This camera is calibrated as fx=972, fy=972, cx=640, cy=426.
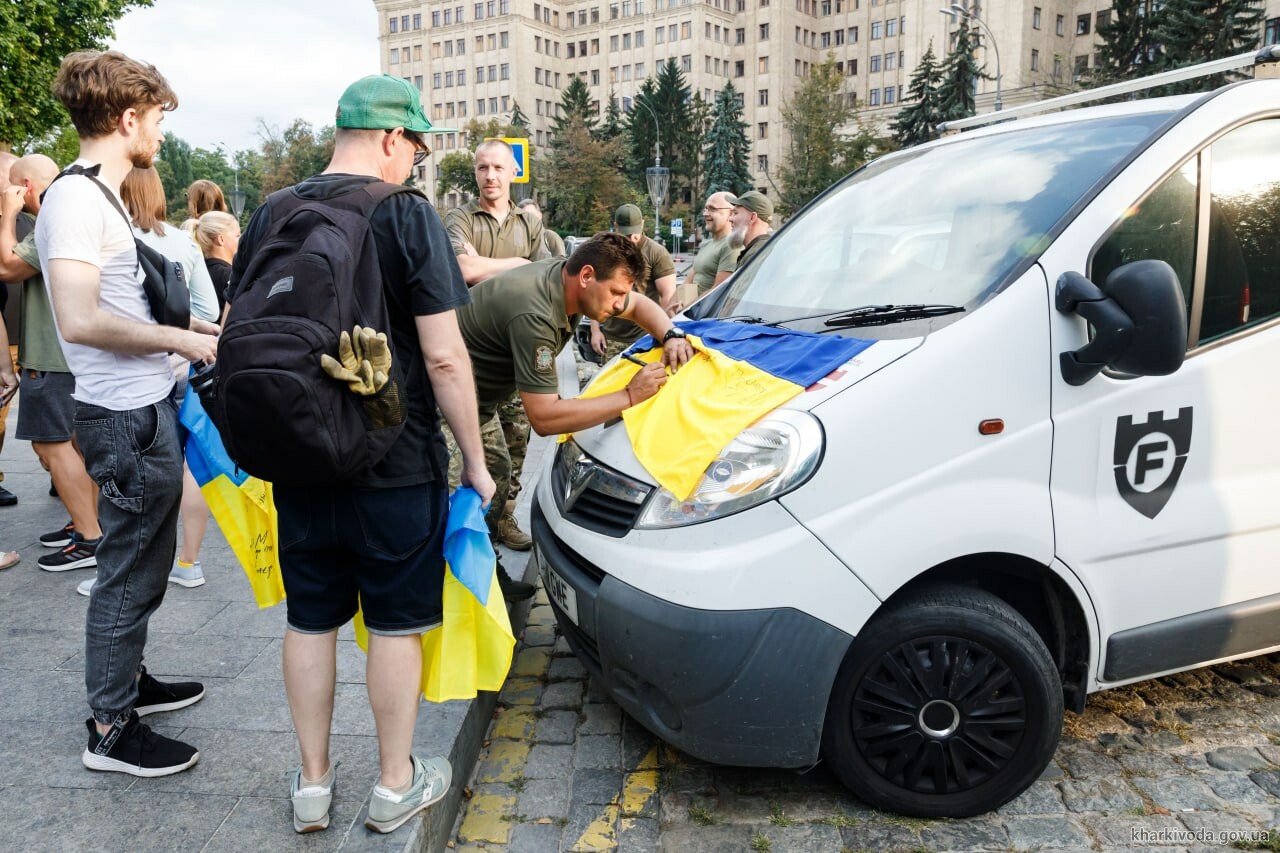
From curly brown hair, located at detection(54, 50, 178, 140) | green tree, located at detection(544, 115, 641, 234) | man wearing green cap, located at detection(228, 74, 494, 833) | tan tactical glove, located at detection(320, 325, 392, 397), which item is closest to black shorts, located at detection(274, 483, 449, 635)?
man wearing green cap, located at detection(228, 74, 494, 833)

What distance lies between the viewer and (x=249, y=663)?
→ 3.79 m

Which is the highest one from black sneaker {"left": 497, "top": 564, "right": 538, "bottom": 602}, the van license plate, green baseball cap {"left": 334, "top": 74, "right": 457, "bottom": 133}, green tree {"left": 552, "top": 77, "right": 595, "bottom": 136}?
green tree {"left": 552, "top": 77, "right": 595, "bottom": 136}

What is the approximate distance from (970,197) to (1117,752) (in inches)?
78.7

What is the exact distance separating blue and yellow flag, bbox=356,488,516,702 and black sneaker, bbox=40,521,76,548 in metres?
3.57

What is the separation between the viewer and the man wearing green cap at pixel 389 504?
2430 mm

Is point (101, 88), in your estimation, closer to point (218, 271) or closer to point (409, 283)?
point (409, 283)

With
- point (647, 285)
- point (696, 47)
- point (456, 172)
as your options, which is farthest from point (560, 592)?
point (696, 47)

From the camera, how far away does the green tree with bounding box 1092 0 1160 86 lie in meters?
45.3

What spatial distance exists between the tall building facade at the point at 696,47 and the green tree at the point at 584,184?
10.9 meters

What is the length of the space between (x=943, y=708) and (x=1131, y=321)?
3.98 ft

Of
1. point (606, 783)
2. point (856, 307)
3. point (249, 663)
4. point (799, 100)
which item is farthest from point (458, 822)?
point (799, 100)

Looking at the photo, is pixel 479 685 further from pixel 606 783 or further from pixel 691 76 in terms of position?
pixel 691 76

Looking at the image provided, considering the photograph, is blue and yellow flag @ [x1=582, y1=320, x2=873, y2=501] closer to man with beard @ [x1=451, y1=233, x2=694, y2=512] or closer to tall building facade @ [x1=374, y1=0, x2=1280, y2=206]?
man with beard @ [x1=451, y1=233, x2=694, y2=512]

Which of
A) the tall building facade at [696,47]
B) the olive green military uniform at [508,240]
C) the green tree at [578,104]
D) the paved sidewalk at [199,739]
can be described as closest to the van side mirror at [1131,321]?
the paved sidewalk at [199,739]
